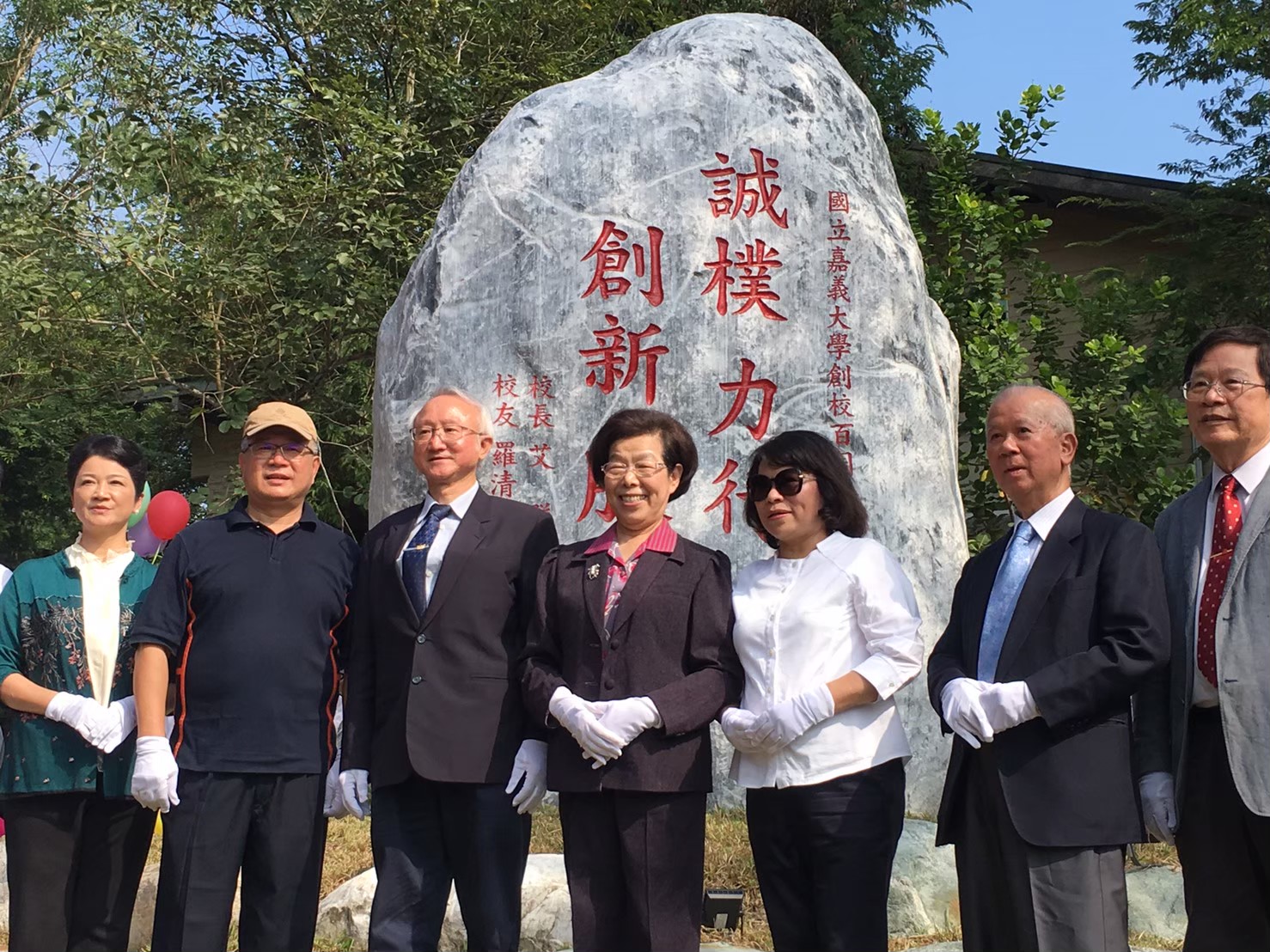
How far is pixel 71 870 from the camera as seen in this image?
10.3 feet

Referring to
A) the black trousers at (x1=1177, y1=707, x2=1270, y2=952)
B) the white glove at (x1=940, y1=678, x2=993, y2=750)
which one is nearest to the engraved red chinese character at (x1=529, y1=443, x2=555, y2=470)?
the white glove at (x1=940, y1=678, x2=993, y2=750)

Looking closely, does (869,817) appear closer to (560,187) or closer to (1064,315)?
(560,187)

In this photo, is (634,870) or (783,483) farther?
(783,483)

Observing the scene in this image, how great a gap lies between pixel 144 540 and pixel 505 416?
137 inches

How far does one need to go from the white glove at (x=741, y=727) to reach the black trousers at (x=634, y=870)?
15 centimetres

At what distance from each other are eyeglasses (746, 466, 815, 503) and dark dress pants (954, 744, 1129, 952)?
2.15 feet

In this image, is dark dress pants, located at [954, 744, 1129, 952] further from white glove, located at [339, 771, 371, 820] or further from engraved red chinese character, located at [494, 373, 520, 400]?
engraved red chinese character, located at [494, 373, 520, 400]

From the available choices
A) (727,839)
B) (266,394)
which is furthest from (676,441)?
(266,394)

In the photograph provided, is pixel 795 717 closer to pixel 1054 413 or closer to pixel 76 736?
pixel 1054 413

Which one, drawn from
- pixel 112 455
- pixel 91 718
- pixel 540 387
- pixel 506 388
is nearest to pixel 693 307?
pixel 540 387

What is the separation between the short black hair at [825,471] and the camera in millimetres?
2877

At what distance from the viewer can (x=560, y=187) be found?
17.4ft

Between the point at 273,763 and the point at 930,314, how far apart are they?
344cm

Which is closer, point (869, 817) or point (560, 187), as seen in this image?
point (869, 817)
